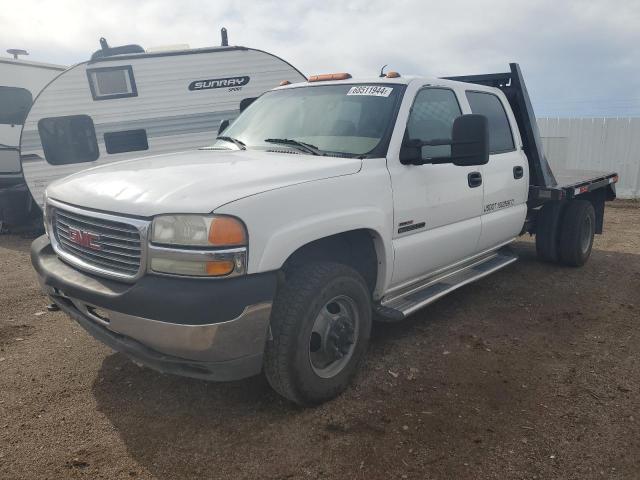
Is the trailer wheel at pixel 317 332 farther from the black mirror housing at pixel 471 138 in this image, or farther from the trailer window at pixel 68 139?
the trailer window at pixel 68 139

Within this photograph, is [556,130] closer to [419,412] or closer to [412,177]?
[412,177]

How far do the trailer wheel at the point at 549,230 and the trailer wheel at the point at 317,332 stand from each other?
3.54 metres

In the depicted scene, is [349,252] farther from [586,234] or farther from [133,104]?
[133,104]

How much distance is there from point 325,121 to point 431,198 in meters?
0.94

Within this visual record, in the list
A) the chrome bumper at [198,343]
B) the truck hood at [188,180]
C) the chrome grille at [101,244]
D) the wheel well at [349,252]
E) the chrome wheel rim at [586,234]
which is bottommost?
the chrome wheel rim at [586,234]

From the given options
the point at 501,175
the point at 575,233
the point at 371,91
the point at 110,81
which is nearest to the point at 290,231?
the point at 371,91

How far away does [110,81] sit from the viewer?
7539 millimetres

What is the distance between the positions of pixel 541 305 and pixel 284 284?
3.08 metres

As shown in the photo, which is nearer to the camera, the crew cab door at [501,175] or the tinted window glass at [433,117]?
the tinted window glass at [433,117]

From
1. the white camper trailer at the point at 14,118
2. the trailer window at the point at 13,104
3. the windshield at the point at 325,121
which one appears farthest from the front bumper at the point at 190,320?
the trailer window at the point at 13,104

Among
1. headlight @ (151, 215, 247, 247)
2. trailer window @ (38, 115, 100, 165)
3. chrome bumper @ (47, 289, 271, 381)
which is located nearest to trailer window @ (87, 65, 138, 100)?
trailer window @ (38, 115, 100, 165)

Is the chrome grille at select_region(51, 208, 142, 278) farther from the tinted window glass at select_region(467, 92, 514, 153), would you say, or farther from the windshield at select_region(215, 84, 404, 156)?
the tinted window glass at select_region(467, 92, 514, 153)

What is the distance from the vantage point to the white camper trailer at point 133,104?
7.45 meters

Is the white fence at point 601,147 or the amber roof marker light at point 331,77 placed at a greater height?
the amber roof marker light at point 331,77
